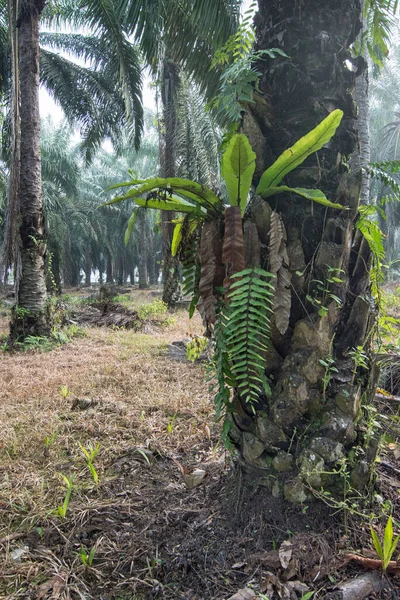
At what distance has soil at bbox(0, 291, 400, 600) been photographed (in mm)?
1312

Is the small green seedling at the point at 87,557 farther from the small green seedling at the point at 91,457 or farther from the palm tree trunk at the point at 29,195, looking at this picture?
the palm tree trunk at the point at 29,195

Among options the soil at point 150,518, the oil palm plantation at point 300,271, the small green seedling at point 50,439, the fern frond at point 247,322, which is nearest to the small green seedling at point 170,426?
the soil at point 150,518

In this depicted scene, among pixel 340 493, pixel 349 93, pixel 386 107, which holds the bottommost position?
pixel 340 493

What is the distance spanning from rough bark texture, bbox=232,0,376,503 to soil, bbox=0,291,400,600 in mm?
176

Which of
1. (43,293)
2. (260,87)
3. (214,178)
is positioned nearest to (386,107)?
(214,178)

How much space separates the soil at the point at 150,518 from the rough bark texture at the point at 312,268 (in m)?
0.18

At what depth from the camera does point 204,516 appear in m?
1.61

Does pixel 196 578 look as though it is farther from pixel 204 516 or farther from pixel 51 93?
pixel 51 93

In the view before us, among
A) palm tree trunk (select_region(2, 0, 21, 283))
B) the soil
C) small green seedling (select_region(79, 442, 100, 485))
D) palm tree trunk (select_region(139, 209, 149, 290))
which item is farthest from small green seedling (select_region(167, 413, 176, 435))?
palm tree trunk (select_region(139, 209, 149, 290))

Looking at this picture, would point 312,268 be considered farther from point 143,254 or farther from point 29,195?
point 143,254

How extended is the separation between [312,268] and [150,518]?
48.7 inches

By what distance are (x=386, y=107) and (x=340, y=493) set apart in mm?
26643

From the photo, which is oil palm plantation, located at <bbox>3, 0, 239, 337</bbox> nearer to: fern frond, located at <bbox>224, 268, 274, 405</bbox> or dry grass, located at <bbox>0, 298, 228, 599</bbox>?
dry grass, located at <bbox>0, 298, 228, 599</bbox>

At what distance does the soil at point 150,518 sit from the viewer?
1.31m
